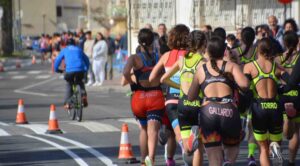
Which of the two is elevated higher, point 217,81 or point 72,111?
point 217,81

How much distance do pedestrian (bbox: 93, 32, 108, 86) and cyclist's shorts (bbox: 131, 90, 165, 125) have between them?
21191mm

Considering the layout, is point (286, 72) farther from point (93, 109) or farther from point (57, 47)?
point (57, 47)

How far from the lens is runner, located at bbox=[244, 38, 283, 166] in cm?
1212

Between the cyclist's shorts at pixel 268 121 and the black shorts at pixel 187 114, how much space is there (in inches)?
28.9


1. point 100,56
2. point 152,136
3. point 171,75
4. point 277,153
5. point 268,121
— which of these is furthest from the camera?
point 100,56

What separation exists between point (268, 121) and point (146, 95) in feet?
6.90

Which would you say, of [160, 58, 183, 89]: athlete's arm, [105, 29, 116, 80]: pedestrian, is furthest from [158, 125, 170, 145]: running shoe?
[105, 29, 116, 80]: pedestrian

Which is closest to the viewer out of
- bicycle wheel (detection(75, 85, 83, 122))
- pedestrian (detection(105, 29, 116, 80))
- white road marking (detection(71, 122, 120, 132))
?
white road marking (detection(71, 122, 120, 132))

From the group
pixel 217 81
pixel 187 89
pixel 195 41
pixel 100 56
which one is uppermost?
pixel 195 41

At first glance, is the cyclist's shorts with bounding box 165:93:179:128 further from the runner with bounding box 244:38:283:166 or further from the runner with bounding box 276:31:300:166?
the runner with bounding box 276:31:300:166

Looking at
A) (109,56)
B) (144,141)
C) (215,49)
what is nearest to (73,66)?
(144,141)

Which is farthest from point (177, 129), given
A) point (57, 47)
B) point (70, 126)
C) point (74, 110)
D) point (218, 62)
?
point (57, 47)

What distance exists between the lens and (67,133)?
19641 mm

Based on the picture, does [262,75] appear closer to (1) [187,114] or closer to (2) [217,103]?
(1) [187,114]
